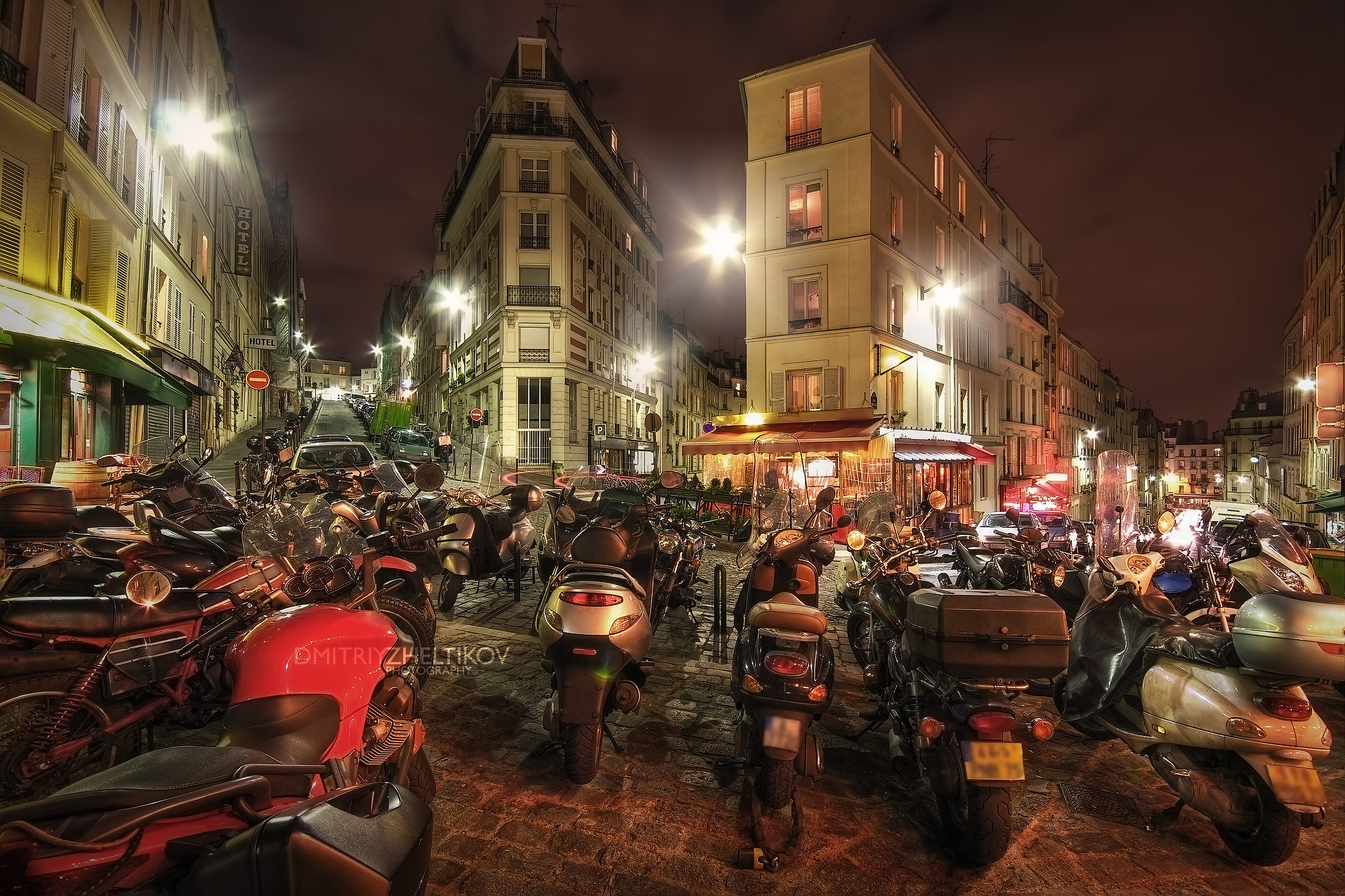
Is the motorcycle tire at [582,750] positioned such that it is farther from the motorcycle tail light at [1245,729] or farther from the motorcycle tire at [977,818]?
the motorcycle tail light at [1245,729]

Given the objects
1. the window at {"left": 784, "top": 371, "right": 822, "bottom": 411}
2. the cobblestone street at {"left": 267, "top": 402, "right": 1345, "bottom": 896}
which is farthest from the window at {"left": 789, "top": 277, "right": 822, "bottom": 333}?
the cobblestone street at {"left": 267, "top": 402, "right": 1345, "bottom": 896}

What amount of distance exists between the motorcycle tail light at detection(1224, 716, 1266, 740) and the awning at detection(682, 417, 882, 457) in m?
14.1

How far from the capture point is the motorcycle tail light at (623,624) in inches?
141

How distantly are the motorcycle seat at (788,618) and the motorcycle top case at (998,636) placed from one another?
56cm

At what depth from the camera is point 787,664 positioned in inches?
125

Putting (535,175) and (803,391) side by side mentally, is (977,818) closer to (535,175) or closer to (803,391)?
(803,391)

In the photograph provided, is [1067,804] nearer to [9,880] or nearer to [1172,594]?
[1172,594]

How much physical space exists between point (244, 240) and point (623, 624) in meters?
32.4

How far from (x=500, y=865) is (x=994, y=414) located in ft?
107

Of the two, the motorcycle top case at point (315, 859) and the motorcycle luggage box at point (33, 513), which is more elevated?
the motorcycle luggage box at point (33, 513)

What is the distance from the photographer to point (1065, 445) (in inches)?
1804

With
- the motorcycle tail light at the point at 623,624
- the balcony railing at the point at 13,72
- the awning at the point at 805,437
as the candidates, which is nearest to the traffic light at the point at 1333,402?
the motorcycle tail light at the point at 623,624

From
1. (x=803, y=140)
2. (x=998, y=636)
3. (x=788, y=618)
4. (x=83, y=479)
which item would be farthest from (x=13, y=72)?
(x=803, y=140)

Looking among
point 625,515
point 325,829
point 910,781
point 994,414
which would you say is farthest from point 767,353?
point 325,829
